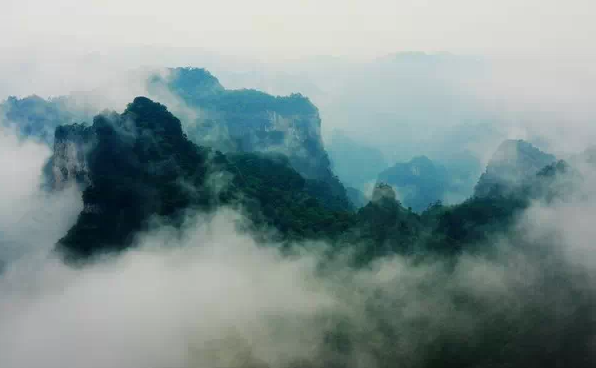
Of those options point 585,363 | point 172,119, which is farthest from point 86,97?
point 585,363

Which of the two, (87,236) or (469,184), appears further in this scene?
(469,184)

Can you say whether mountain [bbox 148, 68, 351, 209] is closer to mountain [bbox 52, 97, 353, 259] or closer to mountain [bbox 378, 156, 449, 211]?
mountain [bbox 378, 156, 449, 211]

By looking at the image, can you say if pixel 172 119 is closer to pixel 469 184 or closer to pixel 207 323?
pixel 207 323

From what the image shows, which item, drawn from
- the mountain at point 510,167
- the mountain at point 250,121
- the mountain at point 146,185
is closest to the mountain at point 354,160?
the mountain at point 250,121

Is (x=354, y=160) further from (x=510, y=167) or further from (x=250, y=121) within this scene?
(x=510, y=167)

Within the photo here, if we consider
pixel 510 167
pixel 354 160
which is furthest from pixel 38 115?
pixel 354 160

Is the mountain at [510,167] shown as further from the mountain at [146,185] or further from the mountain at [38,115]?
the mountain at [38,115]

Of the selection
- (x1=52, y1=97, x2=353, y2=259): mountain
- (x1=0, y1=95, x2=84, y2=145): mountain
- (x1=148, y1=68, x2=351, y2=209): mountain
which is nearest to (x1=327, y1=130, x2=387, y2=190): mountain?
(x1=148, y1=68, x2=351, y2=209): mountain
